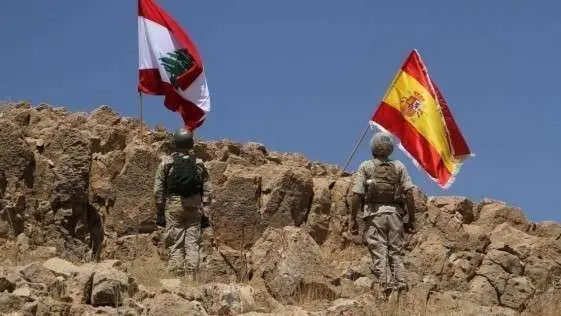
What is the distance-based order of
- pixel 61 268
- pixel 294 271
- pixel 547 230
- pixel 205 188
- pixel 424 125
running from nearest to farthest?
pixel 61 268 < pixel 294 271 < pixel 205 188 < pixel 424 125 < pixel 547 230

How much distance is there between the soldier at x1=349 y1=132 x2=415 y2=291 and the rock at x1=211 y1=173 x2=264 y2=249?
3.53 metres

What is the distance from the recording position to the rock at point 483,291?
46.4ft

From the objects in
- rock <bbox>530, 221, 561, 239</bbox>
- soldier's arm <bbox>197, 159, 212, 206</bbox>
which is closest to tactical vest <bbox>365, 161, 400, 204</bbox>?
soldier's arm <bbox>197, 159, 212, 206</bbox>

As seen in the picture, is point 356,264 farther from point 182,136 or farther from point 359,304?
point 359,304

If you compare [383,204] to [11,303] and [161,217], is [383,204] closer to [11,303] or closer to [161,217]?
[161,217]

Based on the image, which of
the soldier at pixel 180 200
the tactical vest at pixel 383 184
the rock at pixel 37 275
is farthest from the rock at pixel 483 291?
the rock at pixel 37 275

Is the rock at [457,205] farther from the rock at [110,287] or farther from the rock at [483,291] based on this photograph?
the rock at [110,287]

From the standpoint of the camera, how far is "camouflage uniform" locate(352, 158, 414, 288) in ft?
36.3

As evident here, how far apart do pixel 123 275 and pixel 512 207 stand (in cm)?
1112

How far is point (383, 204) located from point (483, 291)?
A: 414 cm

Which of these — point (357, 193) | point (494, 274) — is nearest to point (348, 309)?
point (357, 193)

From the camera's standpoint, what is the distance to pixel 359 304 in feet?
29.0

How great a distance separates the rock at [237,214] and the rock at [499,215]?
4.93 m

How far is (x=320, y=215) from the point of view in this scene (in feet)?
50.4
